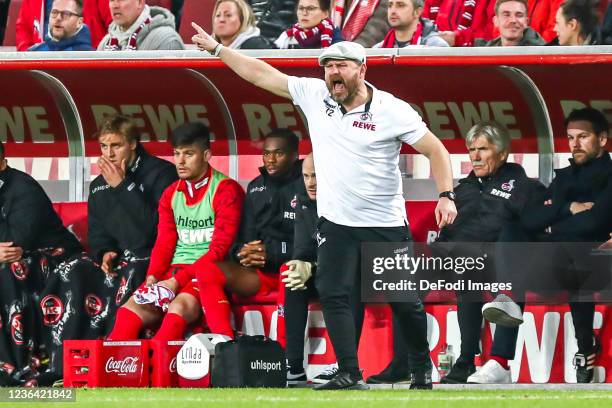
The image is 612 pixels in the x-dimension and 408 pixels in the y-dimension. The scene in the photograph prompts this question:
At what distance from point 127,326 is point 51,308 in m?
0.69

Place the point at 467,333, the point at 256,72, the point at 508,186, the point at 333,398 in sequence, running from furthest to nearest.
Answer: the point at 508,186
the point at 467,333
the point at 256,72
the point at 333,398

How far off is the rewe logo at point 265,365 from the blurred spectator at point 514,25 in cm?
279

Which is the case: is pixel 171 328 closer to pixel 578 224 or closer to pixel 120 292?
pixel 120 292

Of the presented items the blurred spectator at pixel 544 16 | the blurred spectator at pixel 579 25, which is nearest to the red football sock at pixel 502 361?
the blurred spectator at pixel 579 25

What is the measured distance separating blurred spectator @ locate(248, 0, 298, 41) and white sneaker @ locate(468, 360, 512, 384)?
3.63 meters

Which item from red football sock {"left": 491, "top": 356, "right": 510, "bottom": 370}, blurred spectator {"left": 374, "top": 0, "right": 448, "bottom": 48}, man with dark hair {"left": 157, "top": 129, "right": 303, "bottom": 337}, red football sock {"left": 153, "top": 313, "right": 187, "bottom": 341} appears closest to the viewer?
red football sock {"left": 491, "top": 356, "right": 510, "bottom": 370}

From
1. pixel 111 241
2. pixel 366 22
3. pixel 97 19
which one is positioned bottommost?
pixel 111 241

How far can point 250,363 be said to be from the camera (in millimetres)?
8711

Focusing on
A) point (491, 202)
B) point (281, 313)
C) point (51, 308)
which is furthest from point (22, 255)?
point (491, 202)

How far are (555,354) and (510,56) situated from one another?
1794 mm

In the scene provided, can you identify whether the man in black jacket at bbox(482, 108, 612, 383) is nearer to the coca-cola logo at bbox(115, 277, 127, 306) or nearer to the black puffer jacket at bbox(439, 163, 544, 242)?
the black puffer jacket at bbox(439, 163, 544, 242)

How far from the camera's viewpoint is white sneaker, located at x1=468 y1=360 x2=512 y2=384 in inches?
356

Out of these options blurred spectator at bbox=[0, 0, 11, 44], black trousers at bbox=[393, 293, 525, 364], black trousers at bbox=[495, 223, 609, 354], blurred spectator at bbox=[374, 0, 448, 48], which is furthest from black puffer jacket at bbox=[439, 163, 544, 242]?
blurred spectator at bbox=[0, 0, 11, 44]

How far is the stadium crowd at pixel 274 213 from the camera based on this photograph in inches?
326
